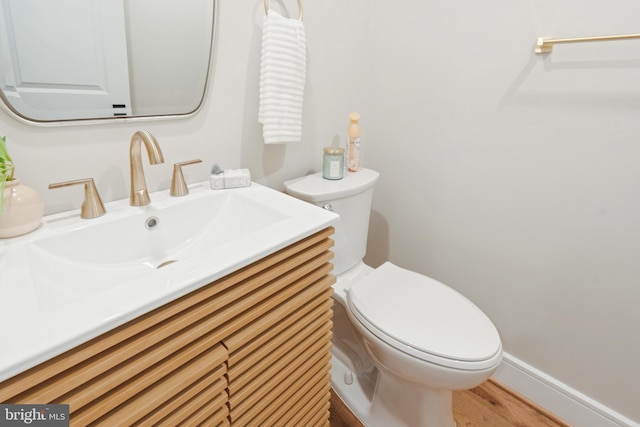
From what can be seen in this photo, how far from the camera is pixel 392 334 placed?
0.98m

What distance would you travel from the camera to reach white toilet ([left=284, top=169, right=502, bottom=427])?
93 centimetres

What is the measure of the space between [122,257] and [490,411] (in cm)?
139

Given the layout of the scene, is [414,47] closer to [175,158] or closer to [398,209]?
[398,209]

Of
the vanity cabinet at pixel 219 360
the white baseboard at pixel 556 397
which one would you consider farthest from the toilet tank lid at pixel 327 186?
the white baseboard at pixel 556 397

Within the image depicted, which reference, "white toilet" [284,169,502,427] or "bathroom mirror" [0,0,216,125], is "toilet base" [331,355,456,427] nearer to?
"white toilet" [284,169,502,427]

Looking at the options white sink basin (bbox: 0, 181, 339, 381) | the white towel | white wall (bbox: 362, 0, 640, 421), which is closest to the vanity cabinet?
white sink basin (bbox: 0, 181, 339, 381)

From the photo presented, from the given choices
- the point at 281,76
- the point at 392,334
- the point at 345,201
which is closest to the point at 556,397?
the point at 392,334

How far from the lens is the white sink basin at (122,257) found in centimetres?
46

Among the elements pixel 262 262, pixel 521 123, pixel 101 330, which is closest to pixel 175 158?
pixel 262 262

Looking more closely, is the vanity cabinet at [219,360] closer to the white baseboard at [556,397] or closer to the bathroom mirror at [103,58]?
the bathroom mirror at [103,58]

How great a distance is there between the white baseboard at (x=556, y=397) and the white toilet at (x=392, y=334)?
0.38m

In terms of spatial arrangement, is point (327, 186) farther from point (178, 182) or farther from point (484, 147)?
point (484, 147)

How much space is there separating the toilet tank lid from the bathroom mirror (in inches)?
16.1

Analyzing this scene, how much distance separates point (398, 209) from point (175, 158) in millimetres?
1000
